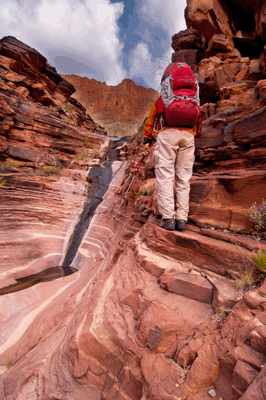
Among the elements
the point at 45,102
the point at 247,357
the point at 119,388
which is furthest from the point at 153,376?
the point at 45,102

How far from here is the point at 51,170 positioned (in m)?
8.77

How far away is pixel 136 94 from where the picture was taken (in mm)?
45875

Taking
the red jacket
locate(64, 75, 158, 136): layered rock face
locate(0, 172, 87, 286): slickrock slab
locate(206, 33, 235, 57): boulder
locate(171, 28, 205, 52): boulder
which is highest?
locate(64, 75, 158, 136): layered rock face

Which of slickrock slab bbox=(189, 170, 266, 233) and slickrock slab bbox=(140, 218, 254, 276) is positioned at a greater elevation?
slickrock slab bbox=(189, 170, 266, 233)

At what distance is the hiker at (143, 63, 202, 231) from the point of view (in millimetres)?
2854

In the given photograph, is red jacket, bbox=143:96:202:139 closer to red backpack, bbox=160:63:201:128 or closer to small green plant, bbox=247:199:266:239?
red backpack, bbox=160:63:201:128

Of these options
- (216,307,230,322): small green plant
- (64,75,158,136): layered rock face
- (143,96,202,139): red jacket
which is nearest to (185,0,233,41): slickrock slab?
(143,96,202,139): red jacket

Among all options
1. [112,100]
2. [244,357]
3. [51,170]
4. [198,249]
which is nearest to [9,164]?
[51,170]

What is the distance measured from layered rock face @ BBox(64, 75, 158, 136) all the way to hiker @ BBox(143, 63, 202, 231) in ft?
131

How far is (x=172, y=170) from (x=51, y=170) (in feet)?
23.5

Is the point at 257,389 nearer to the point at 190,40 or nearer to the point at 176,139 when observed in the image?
the point at 176,139

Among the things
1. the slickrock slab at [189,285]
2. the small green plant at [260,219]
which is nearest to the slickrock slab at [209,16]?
the small green plant at [260,219]

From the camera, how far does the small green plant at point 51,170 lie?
339 inches

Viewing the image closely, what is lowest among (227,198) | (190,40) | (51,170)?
(227,198)
